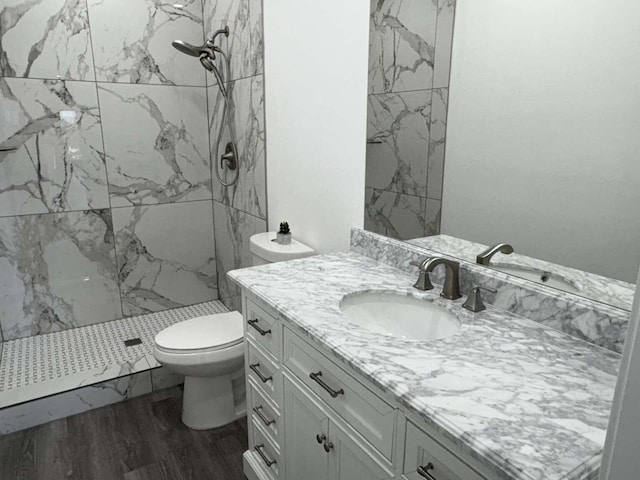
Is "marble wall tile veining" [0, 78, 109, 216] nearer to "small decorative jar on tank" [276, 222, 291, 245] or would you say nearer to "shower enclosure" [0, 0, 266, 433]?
"shower enclosure" [0, 0, 266, 433]

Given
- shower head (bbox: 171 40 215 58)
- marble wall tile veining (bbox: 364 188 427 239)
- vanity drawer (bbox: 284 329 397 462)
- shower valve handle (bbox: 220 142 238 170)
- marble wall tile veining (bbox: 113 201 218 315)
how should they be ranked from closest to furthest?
vanity drawer (bbox: 284 329 397 462), marble wall tile veining (bbox: 364 188 427 239), shower head (bbox: 171 40 215 58), shower valve handle (bbox: 220 142 238 170), marble wall tile veining (bbox: 113 201 218 315)

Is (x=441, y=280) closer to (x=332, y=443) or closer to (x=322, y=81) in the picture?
(x=332, y=443)

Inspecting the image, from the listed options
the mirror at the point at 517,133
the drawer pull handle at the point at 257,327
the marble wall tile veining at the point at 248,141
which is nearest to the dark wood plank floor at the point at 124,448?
the drawer pull handle at the point at 257,327

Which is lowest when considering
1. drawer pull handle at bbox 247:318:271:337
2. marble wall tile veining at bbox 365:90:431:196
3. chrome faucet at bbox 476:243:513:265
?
drawer pull handle at bbox 247:318:271:337

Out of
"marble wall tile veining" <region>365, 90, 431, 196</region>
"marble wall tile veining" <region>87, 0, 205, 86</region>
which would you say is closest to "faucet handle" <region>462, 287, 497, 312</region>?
"marble wall tile veining" <region>365, 90, 431, 196</region>

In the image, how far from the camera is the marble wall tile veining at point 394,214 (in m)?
1.63

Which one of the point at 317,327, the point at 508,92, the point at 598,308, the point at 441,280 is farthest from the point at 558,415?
the point at 508,92

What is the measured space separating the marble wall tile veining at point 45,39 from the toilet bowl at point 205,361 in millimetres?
1718

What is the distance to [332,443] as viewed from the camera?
122 cm

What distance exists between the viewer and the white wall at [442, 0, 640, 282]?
1045mm

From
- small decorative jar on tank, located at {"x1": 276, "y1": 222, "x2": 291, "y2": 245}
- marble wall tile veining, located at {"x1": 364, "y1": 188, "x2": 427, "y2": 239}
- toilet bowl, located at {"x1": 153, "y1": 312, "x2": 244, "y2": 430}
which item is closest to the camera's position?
marble wall tile veining, located at {"x1": 364, "y1": 188, "x2": 427, "y2": 239}

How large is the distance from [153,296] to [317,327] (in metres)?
2.45

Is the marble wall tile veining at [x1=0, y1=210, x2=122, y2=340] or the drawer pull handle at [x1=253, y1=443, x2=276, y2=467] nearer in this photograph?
the drawer pull handle at [x1=253, y1=443, x2=276, y2=467]

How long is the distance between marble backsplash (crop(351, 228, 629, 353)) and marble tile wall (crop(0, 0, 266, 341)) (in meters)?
1.48
